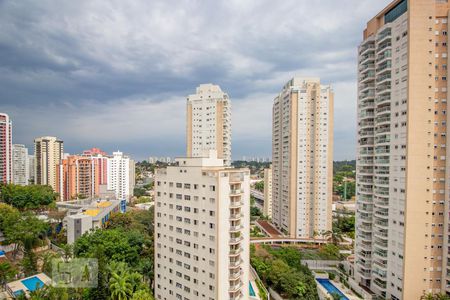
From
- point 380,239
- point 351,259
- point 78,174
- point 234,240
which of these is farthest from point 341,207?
point 78,174

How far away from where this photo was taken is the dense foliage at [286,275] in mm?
20406

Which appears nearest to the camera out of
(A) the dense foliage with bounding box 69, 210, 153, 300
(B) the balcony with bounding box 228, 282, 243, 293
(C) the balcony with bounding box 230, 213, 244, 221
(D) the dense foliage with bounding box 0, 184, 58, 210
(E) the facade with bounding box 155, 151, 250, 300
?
(E) the facade with bounding box 155, 151, 250, 300

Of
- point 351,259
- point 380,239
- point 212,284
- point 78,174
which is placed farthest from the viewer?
point 78,174

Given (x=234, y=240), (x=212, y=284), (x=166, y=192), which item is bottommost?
(x=212, y=284)

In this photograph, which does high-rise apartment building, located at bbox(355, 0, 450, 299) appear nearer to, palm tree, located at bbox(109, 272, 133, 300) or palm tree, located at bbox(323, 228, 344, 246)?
palm tree, located at bbox(323, 228, 344, 246)

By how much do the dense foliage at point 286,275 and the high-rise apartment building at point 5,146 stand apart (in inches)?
2141

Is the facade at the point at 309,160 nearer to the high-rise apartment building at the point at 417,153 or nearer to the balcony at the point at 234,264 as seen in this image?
the high-rise apartment building at the point at 417,153

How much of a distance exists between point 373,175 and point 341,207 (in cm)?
3693

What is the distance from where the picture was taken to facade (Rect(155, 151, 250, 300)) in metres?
15.4

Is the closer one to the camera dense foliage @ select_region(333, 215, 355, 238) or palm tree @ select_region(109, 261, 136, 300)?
palm tree @ select_region(109, 261, 136, 300)

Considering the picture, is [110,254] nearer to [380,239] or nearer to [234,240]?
[234,240]

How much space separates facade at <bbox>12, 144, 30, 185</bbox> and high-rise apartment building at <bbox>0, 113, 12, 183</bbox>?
37.2ft

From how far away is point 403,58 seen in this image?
61.1ft

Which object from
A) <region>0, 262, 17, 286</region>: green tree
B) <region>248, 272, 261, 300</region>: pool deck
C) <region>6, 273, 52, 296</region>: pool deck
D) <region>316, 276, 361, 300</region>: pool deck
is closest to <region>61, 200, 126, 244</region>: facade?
<region>6, 273, 52, 296</region>: pool deck
